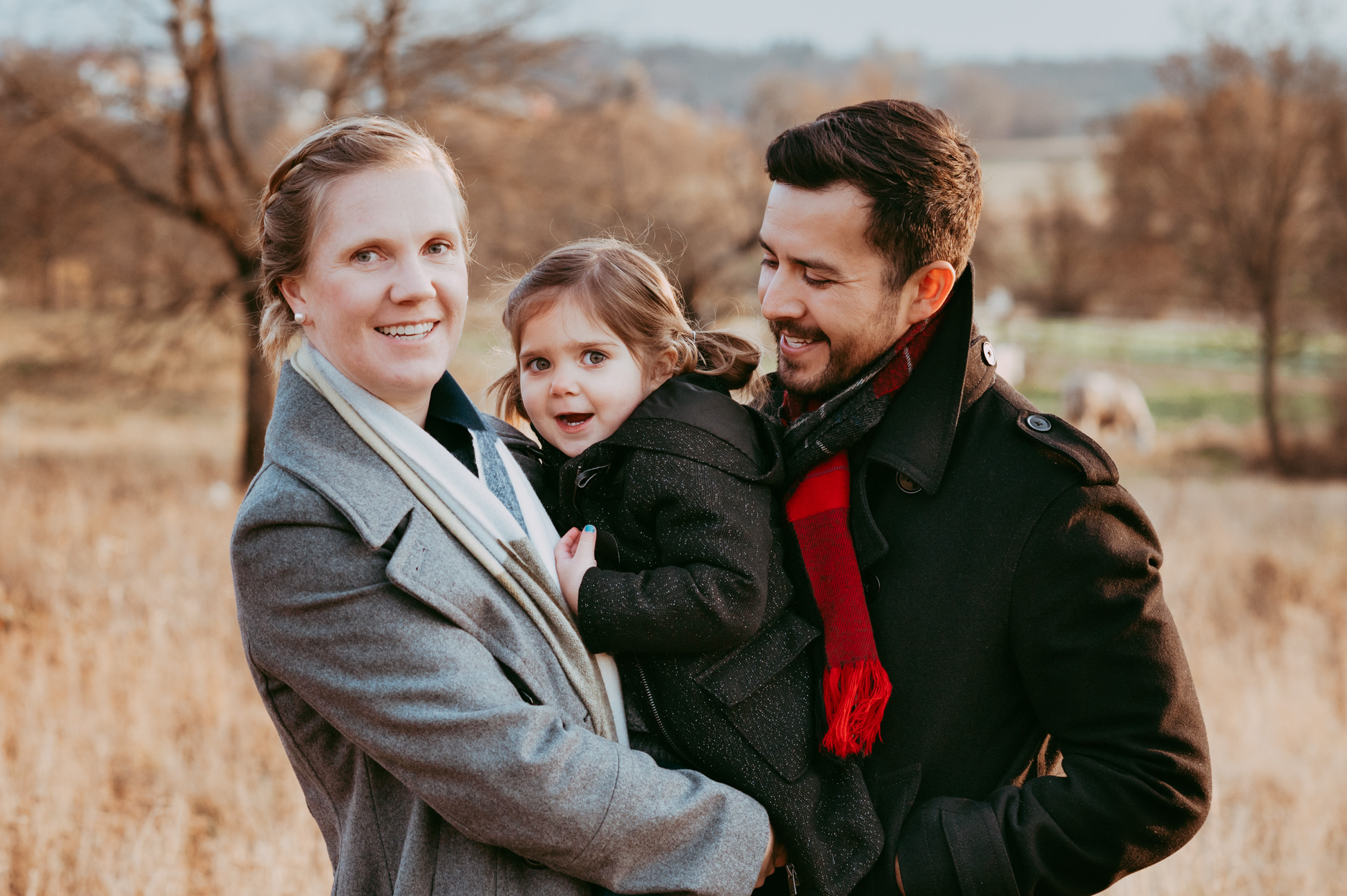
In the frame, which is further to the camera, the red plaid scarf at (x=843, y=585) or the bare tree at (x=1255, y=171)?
the bare tree at (x=1255, y=171)

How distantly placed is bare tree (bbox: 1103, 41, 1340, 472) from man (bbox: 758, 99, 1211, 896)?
62.4 feet

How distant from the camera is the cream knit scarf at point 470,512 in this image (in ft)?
5.61

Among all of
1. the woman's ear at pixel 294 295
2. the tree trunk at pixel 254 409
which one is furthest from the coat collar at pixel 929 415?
the tree trunk at pixel 254 409

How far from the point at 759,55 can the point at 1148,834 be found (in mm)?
157804

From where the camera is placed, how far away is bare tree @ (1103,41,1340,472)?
17297 millimetres

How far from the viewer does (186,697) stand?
4.99m

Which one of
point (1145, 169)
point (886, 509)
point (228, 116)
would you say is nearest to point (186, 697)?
point (886, 509)

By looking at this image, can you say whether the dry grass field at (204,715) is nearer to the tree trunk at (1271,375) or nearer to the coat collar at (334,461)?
the coat collar at (334,461)

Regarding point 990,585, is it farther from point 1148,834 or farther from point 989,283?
point 989,283

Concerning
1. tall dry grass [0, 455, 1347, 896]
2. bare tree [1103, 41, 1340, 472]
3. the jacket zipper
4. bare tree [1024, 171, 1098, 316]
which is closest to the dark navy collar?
the jacket zipper

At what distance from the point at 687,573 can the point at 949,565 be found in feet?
1.64

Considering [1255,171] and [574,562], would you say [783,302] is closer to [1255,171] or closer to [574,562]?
[574,562]

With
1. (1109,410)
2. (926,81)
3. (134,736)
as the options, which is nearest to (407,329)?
(134,736)

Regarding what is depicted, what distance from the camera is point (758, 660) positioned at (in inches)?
74.7
